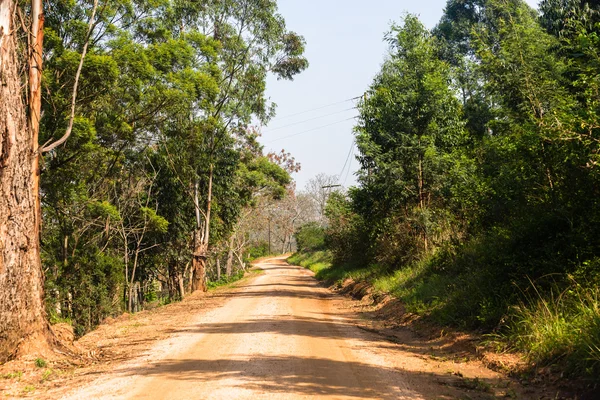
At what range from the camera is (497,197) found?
1165 cm

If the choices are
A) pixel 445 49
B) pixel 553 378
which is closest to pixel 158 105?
pixel 553 378

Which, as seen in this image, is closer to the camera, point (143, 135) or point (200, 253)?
point (143, 135)

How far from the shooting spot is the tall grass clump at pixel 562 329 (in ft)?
21.2

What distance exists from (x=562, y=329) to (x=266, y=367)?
406 centimetres

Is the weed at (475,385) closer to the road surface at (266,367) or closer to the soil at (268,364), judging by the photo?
the soil at (268,364)

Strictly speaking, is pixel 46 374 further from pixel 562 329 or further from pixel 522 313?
pixel 562 329

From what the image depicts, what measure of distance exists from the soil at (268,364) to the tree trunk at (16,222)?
566 mm

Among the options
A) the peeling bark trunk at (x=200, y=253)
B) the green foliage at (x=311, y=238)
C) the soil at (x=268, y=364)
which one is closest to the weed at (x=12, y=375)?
the soil at (x=268, y=364)

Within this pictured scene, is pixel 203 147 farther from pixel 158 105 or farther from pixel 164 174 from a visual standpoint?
pixel 158 105

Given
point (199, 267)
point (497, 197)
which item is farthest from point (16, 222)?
point (199, 267)

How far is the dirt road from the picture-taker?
651cm

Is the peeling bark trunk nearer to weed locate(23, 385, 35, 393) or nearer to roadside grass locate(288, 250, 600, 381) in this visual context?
roadside grass locate(288, 250, 600, 381)

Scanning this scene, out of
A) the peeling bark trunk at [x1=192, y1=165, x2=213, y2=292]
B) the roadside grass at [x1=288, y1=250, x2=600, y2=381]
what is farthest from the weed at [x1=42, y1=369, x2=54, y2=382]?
the peeling bark trunk at [x1=192, y1=165, x2=213, y2=292]

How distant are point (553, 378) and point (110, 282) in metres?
24.4
